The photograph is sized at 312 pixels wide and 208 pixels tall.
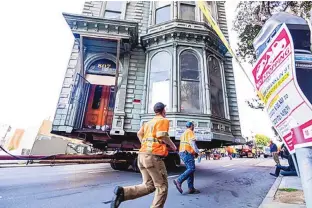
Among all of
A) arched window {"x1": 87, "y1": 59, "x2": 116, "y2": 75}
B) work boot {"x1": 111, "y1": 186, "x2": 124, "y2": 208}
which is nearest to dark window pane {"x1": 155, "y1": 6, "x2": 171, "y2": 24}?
arched window {"x1": 87, "y1": 59, "x2": 116, "y2": 75}

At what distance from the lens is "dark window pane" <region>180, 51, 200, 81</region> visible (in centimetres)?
1003

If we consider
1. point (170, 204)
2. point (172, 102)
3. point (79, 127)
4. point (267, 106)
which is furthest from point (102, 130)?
point (267, 106)

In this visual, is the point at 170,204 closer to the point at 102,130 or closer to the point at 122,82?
the point at 102,130

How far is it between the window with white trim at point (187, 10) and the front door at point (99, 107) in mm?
5987

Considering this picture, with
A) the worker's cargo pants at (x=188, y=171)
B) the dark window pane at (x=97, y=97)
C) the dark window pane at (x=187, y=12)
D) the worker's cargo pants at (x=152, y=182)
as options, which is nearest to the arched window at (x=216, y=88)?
the dark window pane at (x=187, y=12)

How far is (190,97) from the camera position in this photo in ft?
31.6

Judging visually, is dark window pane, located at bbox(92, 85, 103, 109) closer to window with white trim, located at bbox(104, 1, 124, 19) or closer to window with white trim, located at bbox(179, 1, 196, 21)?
window with white trim, located at bbox(104, 1, 124, 19)

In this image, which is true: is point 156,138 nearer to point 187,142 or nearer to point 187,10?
point 187,142

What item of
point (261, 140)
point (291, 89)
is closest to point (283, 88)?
point (291, 89)

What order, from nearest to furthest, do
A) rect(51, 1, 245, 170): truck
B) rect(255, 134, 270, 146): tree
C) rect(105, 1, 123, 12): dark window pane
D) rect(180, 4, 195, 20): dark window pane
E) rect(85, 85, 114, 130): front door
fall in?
rect(51, 1, 245, 170): truck → rect(85, 85, 114, 130): front door → rect(180, 4, 195, 20): dark window pane → rect(105, 1, 123, 12): dark window pane → rect(255, 134, 270, 146): tree

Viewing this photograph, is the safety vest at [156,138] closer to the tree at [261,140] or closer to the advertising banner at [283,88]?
the advertising banner at [283,88]

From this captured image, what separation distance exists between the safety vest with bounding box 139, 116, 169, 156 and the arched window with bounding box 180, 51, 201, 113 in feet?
20.6

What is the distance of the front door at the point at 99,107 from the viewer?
10375 millimetres

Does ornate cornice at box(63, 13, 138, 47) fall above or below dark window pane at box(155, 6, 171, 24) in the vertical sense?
below
